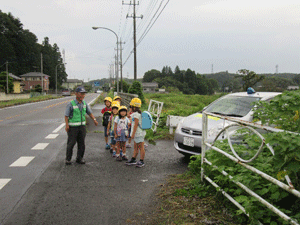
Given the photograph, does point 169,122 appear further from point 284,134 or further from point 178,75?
point 178,75

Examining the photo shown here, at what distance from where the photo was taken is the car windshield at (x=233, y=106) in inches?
242

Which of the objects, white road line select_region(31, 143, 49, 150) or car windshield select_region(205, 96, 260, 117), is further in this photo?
white road line select_region(31, 143, 49, 150)

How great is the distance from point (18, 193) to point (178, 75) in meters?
124

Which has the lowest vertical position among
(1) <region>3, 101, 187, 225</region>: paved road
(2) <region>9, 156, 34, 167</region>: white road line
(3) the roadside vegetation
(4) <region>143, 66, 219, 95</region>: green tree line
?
(1) <region>3, 101, 187, 225</region>: paved road

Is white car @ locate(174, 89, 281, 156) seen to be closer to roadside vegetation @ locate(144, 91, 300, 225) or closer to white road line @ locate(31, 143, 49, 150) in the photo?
roadside vegetation @ locate(144, 91, 300, 225)

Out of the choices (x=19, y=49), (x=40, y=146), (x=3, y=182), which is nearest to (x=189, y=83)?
(x=19, y=49)

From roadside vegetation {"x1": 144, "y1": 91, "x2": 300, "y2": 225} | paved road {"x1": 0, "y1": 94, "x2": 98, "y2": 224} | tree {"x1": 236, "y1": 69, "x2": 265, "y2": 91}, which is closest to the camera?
roadside vegetation {"x1": 144, "y1": 91, "x2": 300, "y2": 225}

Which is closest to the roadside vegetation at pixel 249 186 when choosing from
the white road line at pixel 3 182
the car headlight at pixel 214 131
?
the car headlight at pixel 214 131

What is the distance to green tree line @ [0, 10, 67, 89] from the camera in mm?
73125

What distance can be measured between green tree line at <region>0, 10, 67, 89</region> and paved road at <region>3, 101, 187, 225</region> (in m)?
66.9

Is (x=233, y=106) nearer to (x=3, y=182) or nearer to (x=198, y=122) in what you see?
(x=198, y=122)

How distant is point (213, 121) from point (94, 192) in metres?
2.93

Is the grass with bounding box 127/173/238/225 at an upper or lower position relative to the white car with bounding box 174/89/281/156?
lower

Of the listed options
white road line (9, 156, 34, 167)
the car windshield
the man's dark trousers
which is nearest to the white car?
the car windshield
